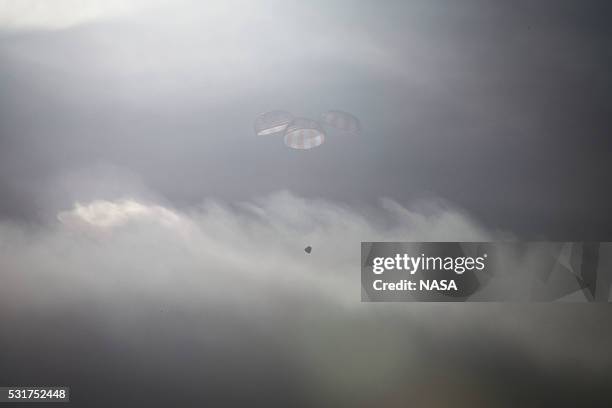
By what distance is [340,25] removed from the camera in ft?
9.71

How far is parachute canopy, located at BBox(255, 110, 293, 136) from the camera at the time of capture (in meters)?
2.92

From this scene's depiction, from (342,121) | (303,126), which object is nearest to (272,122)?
(303,126)

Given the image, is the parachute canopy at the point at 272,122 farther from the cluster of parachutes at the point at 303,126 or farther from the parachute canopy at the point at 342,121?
the parachute canopy at the point at 342,121

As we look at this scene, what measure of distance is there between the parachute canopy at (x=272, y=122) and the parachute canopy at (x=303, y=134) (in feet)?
0.10

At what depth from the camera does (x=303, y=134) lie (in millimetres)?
2910

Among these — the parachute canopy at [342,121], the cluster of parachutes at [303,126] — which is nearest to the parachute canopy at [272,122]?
the cluster of parachutes at [303,126]

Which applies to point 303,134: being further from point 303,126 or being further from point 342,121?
point 342,121

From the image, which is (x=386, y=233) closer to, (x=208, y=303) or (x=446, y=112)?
(x=446, y=112)

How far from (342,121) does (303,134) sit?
0.70 feet

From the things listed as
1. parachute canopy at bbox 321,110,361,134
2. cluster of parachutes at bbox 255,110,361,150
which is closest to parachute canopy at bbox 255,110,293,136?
cluster of parachutes at bbox 255,110,361,150

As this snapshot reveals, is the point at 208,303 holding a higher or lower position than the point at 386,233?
lower

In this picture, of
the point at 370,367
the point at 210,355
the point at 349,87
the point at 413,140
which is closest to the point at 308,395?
the point at 370,367

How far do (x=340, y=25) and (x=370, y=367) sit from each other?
5.80 ft

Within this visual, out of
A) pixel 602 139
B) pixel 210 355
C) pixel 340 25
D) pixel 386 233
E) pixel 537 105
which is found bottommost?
pixel 210 355
